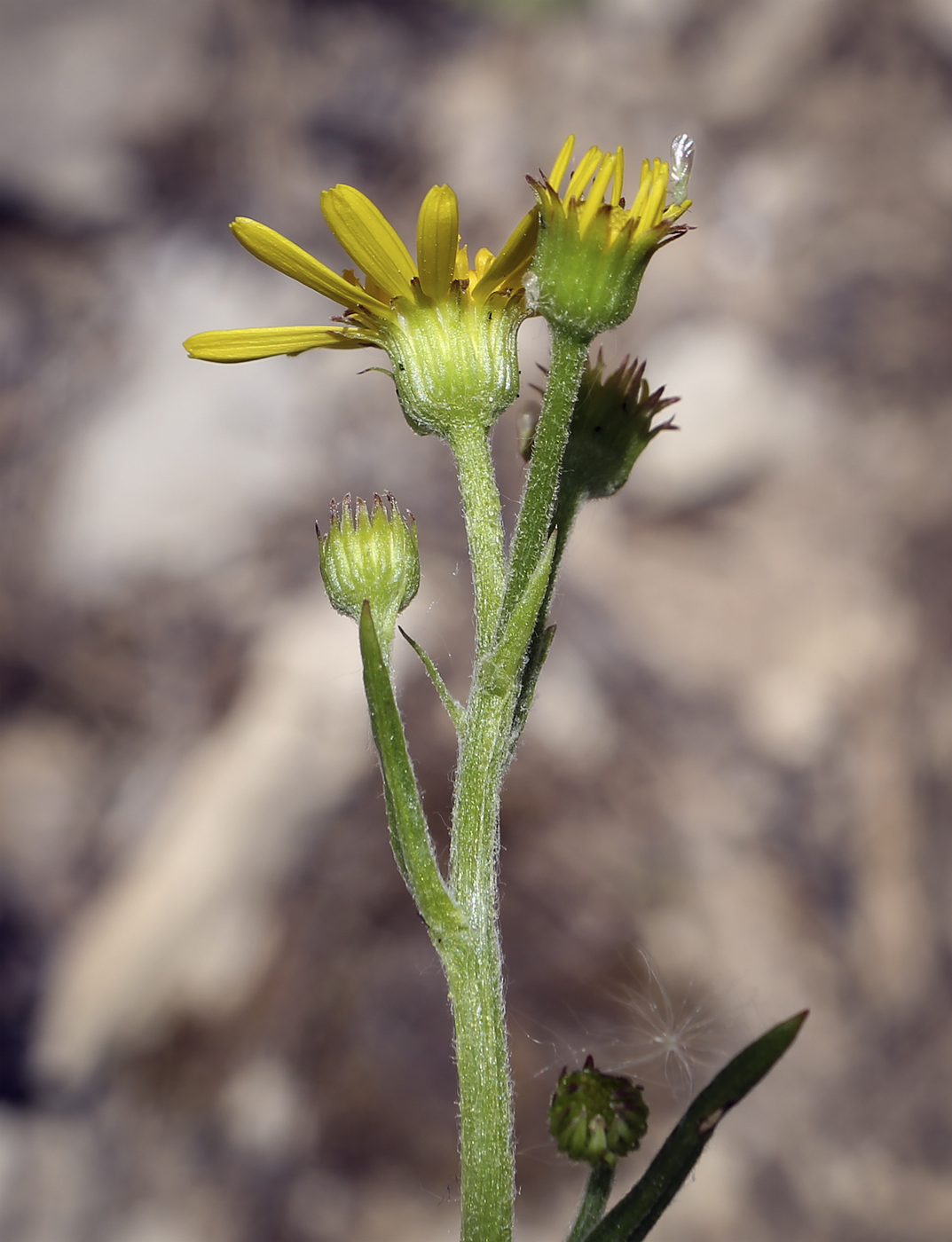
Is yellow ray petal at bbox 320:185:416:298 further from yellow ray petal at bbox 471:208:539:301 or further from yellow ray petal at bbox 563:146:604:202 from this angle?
yellow ray petal at bbox 563:146:604:202

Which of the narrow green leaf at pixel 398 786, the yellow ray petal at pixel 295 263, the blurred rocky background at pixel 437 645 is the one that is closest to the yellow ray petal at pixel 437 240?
the yellow ray petal at pixel 295 263

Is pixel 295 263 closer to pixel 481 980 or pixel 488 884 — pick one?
pixel 488 884

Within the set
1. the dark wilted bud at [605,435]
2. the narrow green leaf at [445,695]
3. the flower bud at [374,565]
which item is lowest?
the narrow green leaf at [445,695]

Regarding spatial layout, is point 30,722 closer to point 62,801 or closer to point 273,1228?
point 62,801

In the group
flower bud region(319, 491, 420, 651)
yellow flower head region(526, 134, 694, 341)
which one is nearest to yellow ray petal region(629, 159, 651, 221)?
yellow flower head region(526, 134, 694, 341)

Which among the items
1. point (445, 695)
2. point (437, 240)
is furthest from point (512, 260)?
point (445, 695)

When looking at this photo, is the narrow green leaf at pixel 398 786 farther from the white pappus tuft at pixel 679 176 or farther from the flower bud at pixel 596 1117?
the white pappus tuft at pixel 679 176
